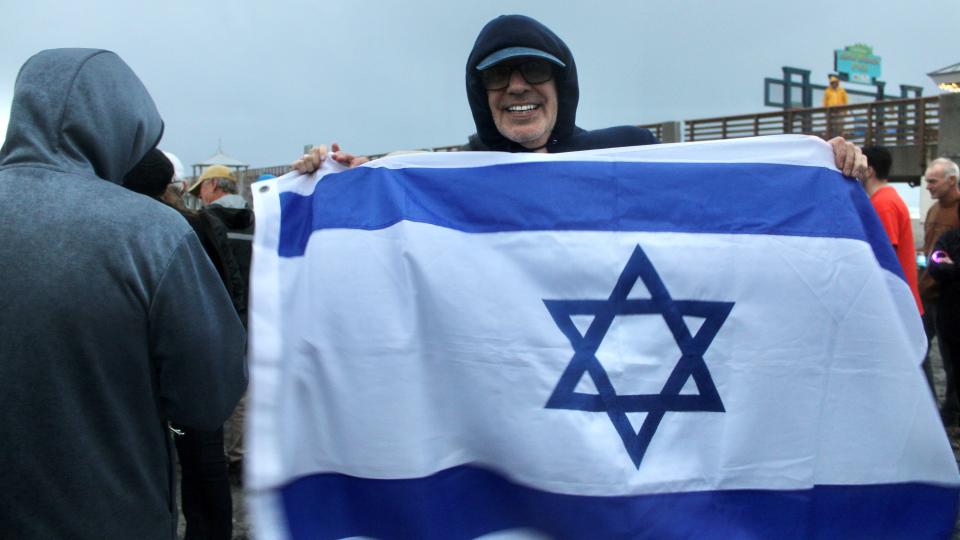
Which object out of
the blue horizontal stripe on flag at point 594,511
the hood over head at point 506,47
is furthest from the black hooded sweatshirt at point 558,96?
the blue horizontal stripe on flag at point 594,511

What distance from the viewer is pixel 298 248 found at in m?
2.28

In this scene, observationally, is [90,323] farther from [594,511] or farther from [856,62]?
[856,62]

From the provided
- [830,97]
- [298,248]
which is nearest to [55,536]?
[298,248]

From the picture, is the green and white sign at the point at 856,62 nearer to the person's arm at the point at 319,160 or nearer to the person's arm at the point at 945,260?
the person's arm at the point at 945,260

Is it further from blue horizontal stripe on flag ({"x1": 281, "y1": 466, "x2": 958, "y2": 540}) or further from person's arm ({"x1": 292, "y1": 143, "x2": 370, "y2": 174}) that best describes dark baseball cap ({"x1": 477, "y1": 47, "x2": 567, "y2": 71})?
blue horizontal stripe on flag ({"x1": 281, "y1": 466, "x2": 958, "y2": 540})

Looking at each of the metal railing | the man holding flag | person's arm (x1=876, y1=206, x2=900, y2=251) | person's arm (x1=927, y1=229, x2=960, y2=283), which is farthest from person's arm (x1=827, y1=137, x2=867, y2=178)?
the metal railing

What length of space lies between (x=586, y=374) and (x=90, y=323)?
1.10 meters

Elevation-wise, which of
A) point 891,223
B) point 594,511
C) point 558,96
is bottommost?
point 594,511

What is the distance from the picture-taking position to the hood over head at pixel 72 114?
169 centimetres

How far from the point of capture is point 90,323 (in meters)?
1.59

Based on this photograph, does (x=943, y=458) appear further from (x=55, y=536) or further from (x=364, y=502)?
(x=55, y=536)

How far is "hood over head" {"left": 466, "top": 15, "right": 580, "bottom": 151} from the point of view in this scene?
2.51m

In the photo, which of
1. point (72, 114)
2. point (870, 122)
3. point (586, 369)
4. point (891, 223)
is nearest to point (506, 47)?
point (586, 369)

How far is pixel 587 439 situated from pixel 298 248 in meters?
0.87
